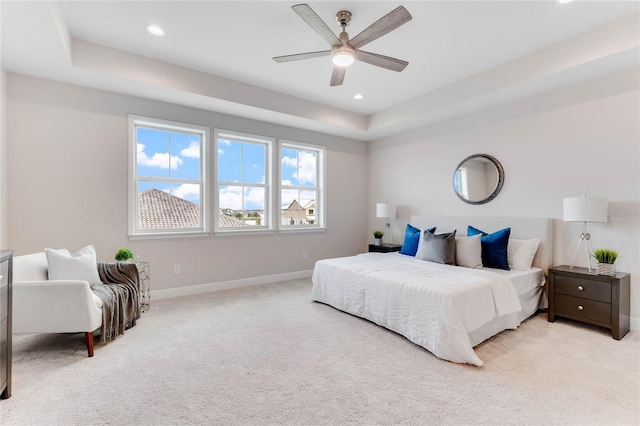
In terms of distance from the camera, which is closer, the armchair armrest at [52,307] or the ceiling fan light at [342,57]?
the armchair armrest at [52,307]

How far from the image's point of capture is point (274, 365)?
89.5 inches

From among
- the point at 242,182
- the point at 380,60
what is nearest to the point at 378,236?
the point at 242,182

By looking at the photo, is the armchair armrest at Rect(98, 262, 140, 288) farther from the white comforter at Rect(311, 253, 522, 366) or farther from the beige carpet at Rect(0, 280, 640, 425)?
the white comforter at Rect(311, 253, 522, 366)

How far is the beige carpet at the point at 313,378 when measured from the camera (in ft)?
5.66

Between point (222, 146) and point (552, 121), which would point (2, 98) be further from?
point (552, 121)

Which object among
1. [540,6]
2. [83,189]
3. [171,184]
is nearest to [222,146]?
[171,184]

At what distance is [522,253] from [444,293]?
1734 millimetres

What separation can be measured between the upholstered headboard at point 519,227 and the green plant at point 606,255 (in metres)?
0.53

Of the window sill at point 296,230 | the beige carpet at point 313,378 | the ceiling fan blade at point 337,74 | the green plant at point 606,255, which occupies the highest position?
the ceiling fan blade at point 337,74

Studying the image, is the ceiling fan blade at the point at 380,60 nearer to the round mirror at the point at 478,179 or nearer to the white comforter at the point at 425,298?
the white comforter at the point at 425,298

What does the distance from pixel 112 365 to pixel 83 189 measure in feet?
7.30

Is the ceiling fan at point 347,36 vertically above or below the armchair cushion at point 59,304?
above

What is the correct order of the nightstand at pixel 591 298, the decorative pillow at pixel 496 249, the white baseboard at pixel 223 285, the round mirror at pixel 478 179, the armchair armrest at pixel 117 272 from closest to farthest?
the nightstand at pixel 591 298 → the armchair armrest at pixel 117 272 → the decorative pillow at pixel 496 249 → the white baseboard at pixel 223 285 → the round mirror at pixel 478 179

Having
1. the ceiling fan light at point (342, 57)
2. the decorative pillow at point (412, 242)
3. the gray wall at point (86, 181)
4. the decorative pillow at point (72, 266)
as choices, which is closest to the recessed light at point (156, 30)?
the gray wall at point (86, 181)
